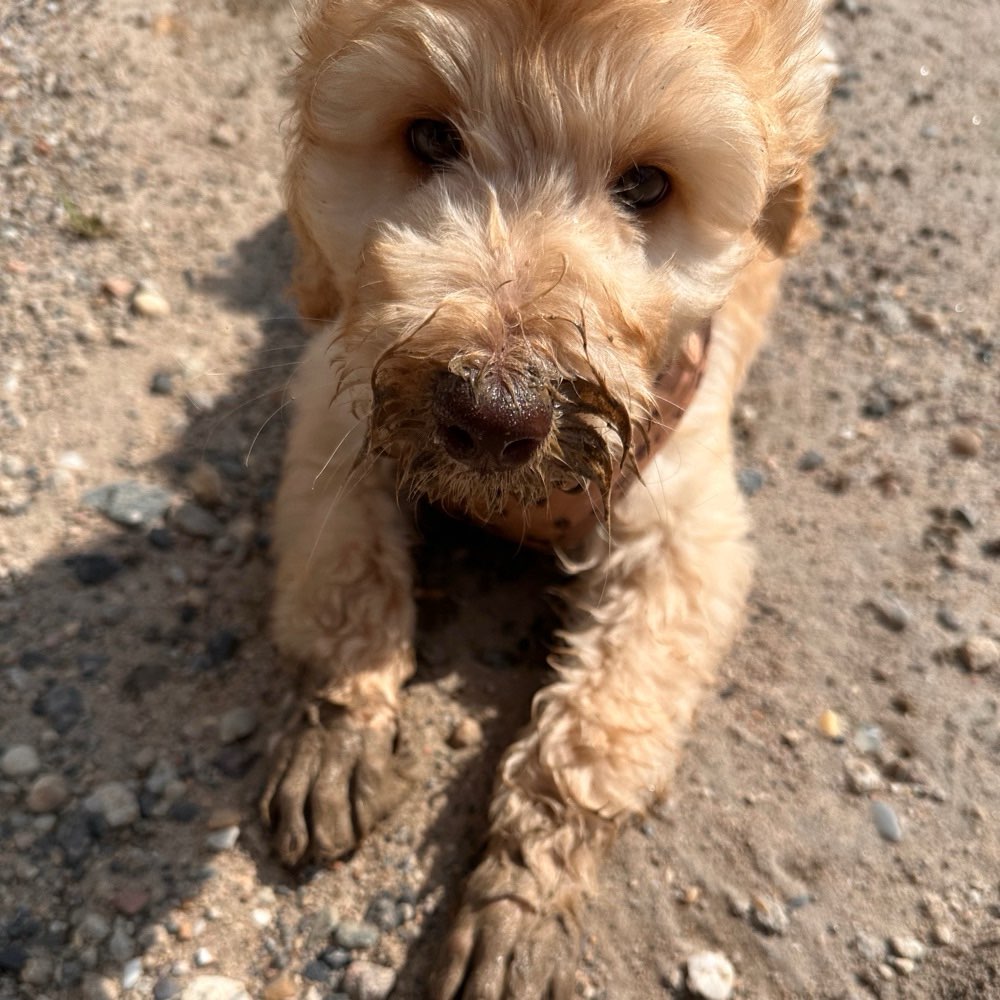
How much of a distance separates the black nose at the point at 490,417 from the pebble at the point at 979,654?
2.06m

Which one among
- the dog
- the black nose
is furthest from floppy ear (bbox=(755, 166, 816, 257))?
the black nose

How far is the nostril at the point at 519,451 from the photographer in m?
1.92

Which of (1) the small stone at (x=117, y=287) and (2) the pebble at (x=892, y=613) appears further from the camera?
(1) the small stone at (x=117, y=287)

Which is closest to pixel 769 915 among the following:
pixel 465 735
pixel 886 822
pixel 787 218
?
pixel 886 822

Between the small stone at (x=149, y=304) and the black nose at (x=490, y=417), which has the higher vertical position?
the black nose at (x=490, y=417)

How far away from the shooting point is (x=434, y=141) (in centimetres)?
229

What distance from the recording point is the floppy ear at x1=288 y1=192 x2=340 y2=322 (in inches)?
104

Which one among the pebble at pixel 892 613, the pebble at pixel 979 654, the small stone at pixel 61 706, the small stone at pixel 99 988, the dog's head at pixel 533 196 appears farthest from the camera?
the pebble at pixel 892 613

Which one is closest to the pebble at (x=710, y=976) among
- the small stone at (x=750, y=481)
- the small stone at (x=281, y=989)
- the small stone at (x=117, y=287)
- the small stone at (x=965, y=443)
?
the small stone at (x=281, y=989)

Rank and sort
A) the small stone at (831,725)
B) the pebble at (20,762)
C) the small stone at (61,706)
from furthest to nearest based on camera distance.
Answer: the small stone at (831,725)
the small stone at (61,706)
the pebble at (20,762)

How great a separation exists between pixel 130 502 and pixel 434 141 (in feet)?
6.21

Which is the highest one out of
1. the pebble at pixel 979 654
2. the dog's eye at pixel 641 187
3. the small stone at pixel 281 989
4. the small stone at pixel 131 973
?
the dog's eye at pixel 641 187

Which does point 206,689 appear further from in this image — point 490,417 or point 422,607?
point 490,417

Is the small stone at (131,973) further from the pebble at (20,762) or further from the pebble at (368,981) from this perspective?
the pebble at (20,762)
